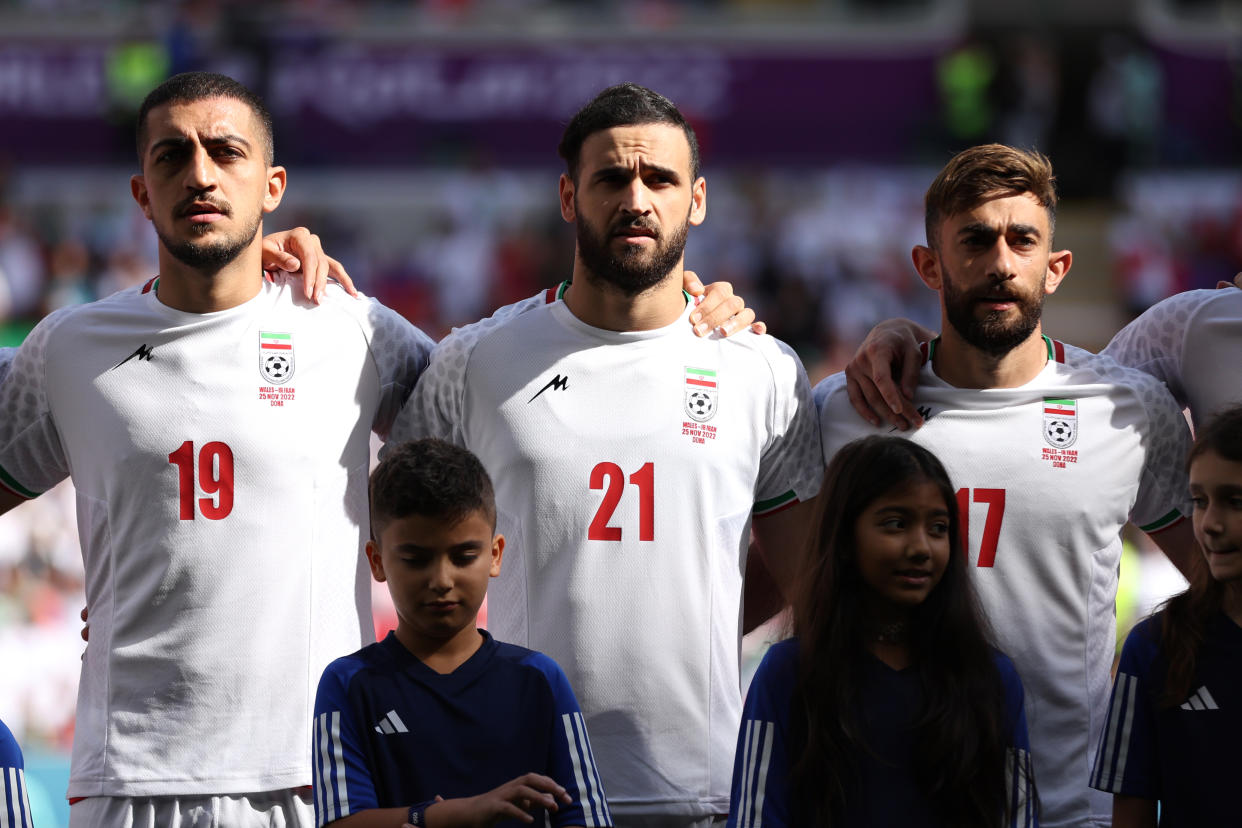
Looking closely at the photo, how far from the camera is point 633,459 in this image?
12.6 feet

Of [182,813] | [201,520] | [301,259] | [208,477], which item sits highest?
[301,259]

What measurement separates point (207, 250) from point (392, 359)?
1.86ft

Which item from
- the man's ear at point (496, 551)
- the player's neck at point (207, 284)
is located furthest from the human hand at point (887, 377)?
the player's neck at point (207, 284)

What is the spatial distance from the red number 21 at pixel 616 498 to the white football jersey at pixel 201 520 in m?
0.64

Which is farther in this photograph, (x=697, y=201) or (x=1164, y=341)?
(x=1164, y=341)

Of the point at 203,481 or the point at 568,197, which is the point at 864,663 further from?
the point at 203,481

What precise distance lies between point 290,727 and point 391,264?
49.6 ft

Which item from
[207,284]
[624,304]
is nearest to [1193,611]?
[624,304]

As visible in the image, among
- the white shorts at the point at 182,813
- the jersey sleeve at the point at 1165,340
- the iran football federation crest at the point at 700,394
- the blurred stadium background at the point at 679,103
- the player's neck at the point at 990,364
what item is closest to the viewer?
the white shorts at the point at 182,813

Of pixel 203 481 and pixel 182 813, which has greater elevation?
pixel 203 481

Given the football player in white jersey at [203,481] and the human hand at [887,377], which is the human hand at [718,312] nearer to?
the human hand at [887,377]

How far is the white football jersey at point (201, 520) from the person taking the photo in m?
3.74

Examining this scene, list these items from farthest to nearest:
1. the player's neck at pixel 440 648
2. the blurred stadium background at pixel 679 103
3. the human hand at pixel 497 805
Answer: the blurred stadium background at pixel 679 103, the player's neck at pixel 440 648, the human hand at pixel 497 805

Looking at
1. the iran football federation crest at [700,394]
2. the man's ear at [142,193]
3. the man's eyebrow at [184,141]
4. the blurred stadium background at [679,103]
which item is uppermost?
the blurred stadium background at [679,103]
